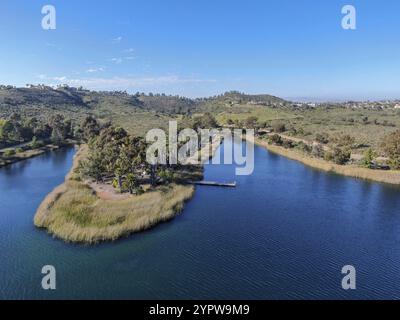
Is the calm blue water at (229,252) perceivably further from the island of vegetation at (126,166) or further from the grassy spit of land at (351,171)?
the grassy spit of land at (351,171)

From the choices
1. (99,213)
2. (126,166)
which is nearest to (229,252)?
(99,213)

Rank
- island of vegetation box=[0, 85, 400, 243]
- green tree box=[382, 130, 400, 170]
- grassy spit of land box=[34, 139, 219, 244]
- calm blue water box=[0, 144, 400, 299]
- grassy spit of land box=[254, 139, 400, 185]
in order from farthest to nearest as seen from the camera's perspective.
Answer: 1. green tree box=[382, 130, 400, 170]
2. grassy spit of land box=[254, 139, 400, 185]
3. island of vegetation box=[0, 85, 400, 243]
4. grassy spit of land box=[34, 139, 219, 244]
5. calm blue water box=[0, 144, 400, 299]

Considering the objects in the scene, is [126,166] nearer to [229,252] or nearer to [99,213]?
[99,213]

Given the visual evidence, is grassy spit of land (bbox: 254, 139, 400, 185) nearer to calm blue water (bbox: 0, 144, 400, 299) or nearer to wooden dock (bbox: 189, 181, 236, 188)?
calm blue water (bbox: 0, 144, 400, 299)

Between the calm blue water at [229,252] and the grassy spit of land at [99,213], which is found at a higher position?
the grassy spit of land at [99,213]

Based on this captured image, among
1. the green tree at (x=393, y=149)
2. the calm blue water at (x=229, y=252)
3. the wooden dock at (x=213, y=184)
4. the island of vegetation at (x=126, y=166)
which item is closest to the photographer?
the calm blue water at (x=229, y=252)

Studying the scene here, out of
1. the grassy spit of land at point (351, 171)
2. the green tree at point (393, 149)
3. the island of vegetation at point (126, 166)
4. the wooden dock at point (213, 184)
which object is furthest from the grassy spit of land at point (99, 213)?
the green tree at point (393, 149)

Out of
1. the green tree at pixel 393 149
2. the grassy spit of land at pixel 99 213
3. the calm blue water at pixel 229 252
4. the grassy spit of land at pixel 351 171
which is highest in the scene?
the green tree at pixel 393 149

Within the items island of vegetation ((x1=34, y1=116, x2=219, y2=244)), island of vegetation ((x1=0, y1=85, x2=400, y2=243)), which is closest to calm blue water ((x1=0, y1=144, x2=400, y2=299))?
island of vegetation ((x1=34, y1=116, x2=219, y2=244))
